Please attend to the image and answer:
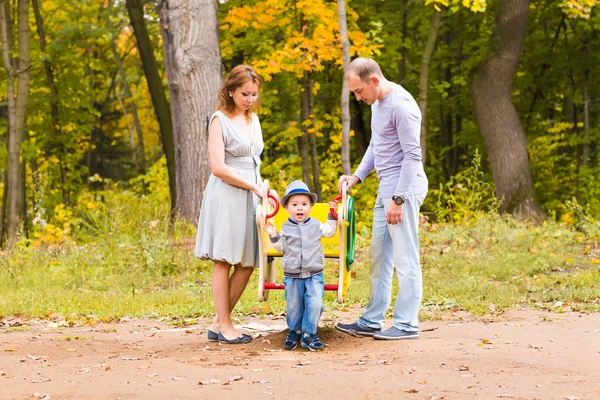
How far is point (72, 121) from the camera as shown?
24.5m

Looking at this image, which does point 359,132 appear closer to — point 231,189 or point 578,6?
point 578,6

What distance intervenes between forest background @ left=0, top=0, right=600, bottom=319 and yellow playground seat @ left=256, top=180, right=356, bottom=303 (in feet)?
7.10

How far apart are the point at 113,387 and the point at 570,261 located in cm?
779

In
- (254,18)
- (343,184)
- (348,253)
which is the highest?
(254,18)

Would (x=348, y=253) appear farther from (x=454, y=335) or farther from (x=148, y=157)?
(x=148, y=157)

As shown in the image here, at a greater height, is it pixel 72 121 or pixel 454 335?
pixel 72 121

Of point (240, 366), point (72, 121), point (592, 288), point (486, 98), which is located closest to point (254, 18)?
point (486, 98)

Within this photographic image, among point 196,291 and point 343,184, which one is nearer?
point 343,184

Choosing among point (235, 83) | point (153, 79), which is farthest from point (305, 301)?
point (153, 79)

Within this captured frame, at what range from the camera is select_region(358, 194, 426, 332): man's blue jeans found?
6344 mm

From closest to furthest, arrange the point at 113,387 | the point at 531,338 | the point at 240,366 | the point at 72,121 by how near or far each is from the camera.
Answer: the point at 113,387
the point at 240,366
the point at 531,338
the point at 72,121

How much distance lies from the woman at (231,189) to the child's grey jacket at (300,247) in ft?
1.23

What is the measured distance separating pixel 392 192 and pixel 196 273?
519cm

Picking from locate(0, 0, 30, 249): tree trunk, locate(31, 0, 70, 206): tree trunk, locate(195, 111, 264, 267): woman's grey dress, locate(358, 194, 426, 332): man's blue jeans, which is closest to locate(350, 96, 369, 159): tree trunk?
locate(31, 0, 70, 206): tree trunk
